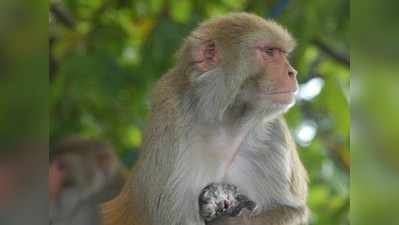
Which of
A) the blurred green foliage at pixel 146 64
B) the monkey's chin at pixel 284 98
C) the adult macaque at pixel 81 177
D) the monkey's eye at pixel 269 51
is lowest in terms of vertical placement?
the adult macaque at pixel 81 177

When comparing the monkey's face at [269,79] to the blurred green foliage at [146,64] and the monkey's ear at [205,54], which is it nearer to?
the monkey's ear at [205,54]

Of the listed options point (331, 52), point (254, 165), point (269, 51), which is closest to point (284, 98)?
point (269, 51)

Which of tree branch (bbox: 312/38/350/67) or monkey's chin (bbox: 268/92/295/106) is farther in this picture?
tree branch (bbox: 312/38/350/67)

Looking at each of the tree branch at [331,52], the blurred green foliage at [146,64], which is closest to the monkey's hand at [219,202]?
the blurred green foliage at [146,64]

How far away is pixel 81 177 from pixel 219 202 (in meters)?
1.65

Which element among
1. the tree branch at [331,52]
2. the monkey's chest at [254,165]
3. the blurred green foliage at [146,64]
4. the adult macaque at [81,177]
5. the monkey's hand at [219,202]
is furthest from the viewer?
the adult macaque at [81,177]

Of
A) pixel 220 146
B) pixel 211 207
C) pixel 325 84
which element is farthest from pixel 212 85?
pixel 325 84

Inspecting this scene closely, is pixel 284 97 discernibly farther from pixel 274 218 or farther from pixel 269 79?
pixel 274 218

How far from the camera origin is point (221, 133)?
1.60 m

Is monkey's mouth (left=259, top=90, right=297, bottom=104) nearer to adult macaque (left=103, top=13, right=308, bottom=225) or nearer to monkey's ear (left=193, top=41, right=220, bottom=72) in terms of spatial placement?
adult macaque (left=103, top=13, right=308, bottom=225)

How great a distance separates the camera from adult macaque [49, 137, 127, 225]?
8.39 ft

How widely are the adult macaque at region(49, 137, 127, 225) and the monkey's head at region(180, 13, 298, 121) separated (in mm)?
1049

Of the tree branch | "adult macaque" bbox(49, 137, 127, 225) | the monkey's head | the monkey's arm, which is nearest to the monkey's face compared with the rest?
the monkey's head

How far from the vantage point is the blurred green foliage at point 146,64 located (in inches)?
83.6
